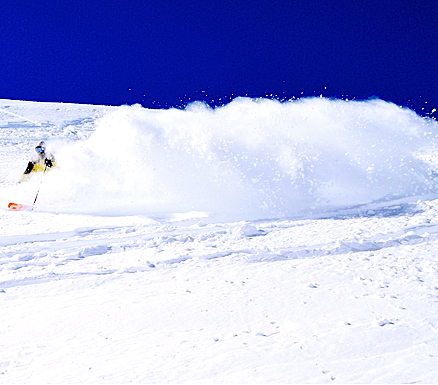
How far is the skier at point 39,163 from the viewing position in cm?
795

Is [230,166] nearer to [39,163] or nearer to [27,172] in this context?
[39,163]

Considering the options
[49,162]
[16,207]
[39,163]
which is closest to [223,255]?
[16,207]

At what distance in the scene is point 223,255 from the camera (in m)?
4.63

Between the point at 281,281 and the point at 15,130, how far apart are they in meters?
16.5

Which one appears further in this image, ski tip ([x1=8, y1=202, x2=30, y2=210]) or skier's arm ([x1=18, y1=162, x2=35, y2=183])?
skier's arm ([x1=18, y1=162, x2=35, y2=183])

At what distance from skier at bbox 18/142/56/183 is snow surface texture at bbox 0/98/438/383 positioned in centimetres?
25

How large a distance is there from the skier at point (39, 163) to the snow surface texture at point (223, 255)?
0.25 meters

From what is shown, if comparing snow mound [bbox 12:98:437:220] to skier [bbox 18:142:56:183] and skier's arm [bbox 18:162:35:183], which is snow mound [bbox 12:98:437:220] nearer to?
skier [bbox 18:142:56:183]

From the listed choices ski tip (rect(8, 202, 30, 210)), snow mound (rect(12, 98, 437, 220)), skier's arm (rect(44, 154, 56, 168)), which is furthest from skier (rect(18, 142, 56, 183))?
ski tip (rect(8, 202, 30, 210))

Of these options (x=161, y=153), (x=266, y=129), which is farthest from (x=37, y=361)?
(x=266, y=129)

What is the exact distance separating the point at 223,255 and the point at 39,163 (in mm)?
5353

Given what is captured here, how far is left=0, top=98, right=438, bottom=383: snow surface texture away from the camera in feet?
8.85

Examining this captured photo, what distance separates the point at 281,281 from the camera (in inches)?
156

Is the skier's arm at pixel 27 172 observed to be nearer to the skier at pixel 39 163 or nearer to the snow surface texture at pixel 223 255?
the skier at pixel 39 163
